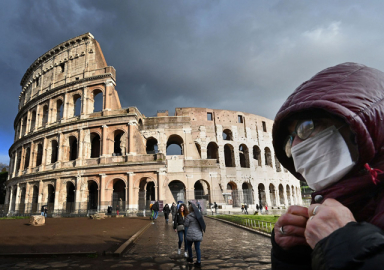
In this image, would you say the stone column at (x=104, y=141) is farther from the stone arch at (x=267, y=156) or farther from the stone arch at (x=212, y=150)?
the stone arch at (x=267, y=156)

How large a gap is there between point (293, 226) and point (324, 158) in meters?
0.33

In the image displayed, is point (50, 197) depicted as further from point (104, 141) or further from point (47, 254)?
point (47, 254)

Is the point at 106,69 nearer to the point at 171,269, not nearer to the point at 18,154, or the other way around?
the point at 18,154

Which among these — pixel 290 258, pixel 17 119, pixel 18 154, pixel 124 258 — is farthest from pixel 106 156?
pixel 290 258

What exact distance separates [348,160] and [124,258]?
594 cm

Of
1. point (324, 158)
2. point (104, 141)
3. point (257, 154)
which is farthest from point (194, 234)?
point (257, 154)

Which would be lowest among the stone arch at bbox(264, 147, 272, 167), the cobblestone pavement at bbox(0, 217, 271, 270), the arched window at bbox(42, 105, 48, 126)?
the cobblestone pavement at bbox(0, 217, 271, 270)

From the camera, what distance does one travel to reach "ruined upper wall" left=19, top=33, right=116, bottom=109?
88.1 ft

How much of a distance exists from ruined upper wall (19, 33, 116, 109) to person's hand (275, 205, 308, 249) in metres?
26.9

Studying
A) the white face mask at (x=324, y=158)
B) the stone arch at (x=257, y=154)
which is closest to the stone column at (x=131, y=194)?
the stone arch at (x=257, y=154)

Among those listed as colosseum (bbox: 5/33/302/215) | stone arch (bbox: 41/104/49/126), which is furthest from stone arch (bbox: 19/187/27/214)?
stone arch (bbox: 41/104/49/126)

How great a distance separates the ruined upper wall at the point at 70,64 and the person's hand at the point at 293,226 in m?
26.9

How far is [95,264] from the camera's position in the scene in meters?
5.08

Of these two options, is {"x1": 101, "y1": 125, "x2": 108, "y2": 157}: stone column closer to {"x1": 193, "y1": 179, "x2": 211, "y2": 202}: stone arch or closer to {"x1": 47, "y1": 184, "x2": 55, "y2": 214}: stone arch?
{"x1": 47, "y1": 184, "x2": 55, "y2": 214}: stone arch
